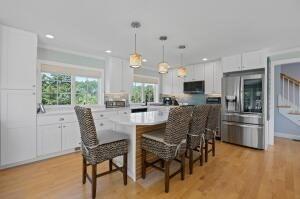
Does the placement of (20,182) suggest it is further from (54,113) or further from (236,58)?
(236,58)

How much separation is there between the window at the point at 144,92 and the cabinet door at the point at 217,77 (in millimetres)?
2487

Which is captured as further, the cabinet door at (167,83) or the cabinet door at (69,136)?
the cabinet door at (167,83)

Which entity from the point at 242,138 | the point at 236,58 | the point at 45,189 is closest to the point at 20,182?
the point at 45,189

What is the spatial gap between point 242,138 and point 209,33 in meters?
2.72

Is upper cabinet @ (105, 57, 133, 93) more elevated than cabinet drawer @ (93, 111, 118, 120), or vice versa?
upper cabinet @ (105, 57, 133, 93)

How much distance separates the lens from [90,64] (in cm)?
452

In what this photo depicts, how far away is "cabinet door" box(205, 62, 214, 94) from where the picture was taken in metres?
5.13

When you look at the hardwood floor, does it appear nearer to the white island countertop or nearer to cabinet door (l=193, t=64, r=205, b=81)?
the white island countertop

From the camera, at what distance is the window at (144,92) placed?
5.97m

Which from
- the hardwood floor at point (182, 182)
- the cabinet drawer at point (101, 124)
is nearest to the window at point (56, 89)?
the cabinet drawer at point (101, 124)

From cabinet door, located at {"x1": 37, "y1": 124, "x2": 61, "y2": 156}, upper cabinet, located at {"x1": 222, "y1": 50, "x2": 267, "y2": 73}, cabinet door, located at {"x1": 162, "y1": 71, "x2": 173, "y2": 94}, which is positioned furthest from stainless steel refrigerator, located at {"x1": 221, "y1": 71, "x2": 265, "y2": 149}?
cabinet door, located at {"x1": 37, "y1": 124, "x2": 61, "y2": 156}

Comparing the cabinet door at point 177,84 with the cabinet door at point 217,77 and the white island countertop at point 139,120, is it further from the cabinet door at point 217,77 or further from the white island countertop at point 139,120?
the white island countertop at point 139,120

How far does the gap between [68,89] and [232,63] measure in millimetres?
4412

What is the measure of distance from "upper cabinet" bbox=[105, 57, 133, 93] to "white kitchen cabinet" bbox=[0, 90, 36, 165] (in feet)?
6.51
